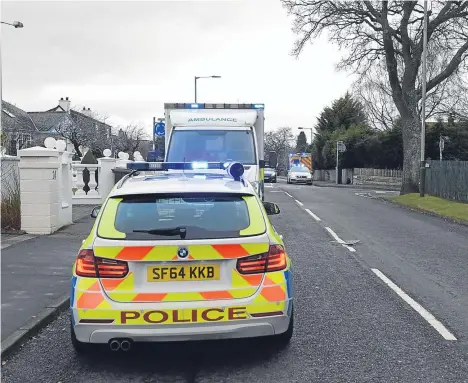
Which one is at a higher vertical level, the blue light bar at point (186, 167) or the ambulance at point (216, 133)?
the ambulance at point (216, 133)

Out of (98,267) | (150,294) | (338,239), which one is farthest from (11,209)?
(150,294)

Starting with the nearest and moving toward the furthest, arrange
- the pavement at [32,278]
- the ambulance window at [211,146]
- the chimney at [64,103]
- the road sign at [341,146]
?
the pavement at [32,278], the ambulance window at [211,146], the road sign at [341,146], the chimney at [64,103]

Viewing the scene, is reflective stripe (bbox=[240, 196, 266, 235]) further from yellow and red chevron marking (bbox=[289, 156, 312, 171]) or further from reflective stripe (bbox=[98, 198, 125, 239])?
yellow and red chevron marking (bbox=[289, 156, 312, 171])

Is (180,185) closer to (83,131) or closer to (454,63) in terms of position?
(454,63)

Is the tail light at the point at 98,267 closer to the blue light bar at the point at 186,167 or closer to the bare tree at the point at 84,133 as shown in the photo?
the blue light bar at the point at 186,167

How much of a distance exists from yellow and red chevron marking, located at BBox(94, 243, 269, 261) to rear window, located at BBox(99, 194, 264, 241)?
11cm

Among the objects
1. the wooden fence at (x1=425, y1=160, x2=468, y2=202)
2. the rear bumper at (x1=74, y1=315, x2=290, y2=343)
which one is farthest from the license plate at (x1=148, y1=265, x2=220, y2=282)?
the wooden fence at (x1=425, y1=160, x2=468, y2=202)

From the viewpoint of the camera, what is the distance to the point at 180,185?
5125 mm

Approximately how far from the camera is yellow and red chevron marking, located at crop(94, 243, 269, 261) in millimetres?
4508

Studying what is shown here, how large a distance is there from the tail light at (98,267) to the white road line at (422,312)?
10.7ft

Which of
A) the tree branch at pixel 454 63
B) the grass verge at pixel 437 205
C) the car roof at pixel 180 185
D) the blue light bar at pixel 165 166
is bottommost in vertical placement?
the grass verge at pixel 437 205

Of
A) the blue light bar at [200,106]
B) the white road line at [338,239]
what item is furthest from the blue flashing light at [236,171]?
the blue light bar at [200,106]

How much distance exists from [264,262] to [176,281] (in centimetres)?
73

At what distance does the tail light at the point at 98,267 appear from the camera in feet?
14.8
